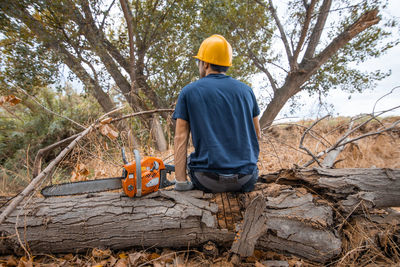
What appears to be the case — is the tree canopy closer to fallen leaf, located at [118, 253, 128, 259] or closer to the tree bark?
the tree bark

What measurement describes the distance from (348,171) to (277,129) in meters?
5.10

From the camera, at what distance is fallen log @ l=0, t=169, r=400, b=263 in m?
1.50

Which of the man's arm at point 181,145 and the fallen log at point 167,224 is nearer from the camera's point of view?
the fallen log at point 167,224

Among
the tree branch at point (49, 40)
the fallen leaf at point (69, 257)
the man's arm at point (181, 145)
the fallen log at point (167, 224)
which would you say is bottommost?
the fallen leaf at point (69, 257)

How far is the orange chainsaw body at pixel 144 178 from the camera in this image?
1.59 meters

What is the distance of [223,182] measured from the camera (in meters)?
1.66

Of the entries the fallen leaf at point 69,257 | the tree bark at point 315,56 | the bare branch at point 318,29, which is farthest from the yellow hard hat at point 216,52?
the bare branch at point 318,29

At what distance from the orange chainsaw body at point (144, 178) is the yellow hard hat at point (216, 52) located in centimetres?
105

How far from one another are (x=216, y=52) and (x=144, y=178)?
1278 mm

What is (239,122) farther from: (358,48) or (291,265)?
(358,48)

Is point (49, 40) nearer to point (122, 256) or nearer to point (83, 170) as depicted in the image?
point (83, 170)

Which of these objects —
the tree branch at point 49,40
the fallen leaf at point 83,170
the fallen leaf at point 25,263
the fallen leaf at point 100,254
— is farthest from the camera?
the tree branch at point 49,40

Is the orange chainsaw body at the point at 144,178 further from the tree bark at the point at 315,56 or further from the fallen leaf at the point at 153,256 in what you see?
the tree bark at the point at 315,56

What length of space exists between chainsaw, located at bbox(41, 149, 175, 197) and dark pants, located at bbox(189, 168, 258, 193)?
11.8 inches
